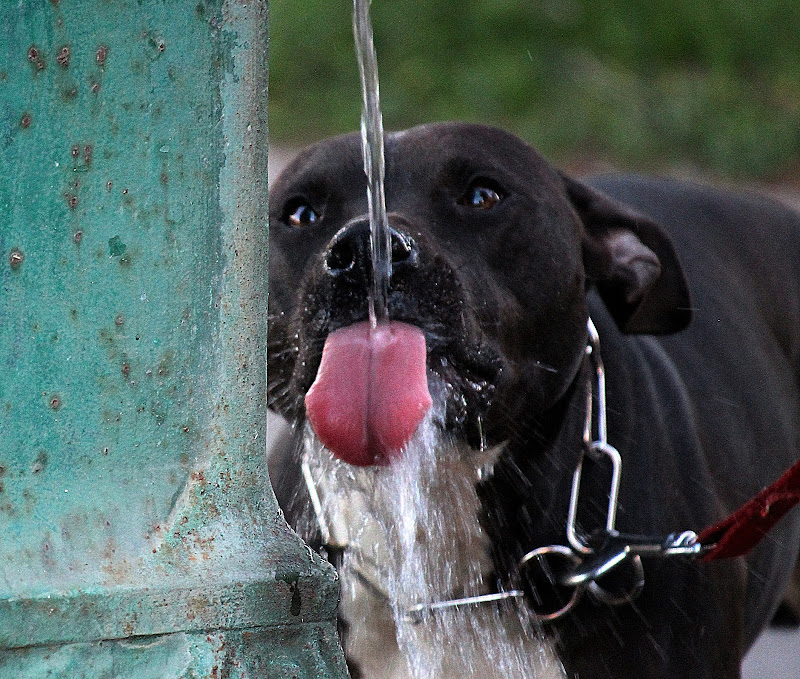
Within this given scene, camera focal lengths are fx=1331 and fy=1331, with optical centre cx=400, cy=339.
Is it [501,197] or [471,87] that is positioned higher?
[501,197]

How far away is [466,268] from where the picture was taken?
2562mm

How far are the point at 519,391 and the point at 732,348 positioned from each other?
122 cm

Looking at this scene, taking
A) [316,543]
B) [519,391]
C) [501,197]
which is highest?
[501,197]

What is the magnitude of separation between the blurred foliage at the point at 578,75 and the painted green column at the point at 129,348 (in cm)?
621

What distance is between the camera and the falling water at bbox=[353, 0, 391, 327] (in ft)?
6.89

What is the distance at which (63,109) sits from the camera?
1342mm

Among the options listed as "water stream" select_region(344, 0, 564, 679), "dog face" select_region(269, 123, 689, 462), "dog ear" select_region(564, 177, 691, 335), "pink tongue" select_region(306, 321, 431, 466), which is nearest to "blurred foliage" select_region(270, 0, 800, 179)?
"dog ear" select_region(564, 177, 691, 335)

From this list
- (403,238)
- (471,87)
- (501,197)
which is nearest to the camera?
(403,238)

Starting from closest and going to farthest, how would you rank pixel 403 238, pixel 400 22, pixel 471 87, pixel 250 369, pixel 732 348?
pixel 250 369 < pixel 403 238 < pixel 732 348 < pixel 471 87 < pixel 400 22

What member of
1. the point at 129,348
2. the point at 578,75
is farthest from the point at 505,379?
the point at 578,75

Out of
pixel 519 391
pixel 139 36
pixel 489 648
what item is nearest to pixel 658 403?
pixel 519 391

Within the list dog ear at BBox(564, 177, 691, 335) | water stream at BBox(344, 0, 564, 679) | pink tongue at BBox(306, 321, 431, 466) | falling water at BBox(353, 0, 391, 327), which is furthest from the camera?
dog ear at BBox(564, 177, 691, 335)

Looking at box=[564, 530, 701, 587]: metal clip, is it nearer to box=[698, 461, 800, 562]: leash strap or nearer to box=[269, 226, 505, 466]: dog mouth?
box=[698, 461, 800, 562]: leash strap

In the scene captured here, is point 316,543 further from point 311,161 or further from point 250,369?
point 250,369
